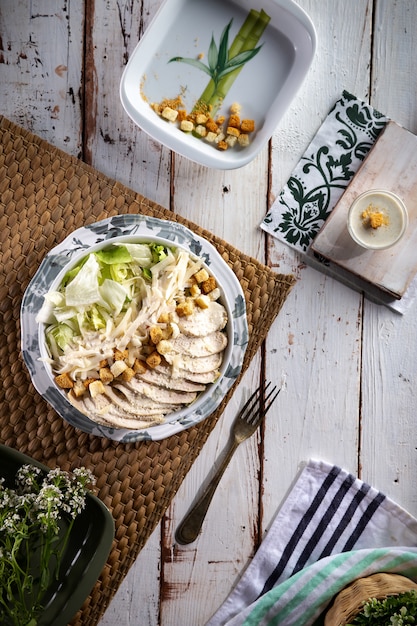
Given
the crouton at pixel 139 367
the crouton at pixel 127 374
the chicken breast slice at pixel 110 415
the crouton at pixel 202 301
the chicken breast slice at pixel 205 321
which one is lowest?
the chicken breast slice at pixel 110 415

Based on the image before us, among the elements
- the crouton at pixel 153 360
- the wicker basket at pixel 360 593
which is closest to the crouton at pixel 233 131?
the crouton at pixel 153 360

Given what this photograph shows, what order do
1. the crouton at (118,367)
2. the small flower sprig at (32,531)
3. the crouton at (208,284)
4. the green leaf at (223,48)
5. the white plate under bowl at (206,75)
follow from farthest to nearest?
the green leaf at (223,48), the white plate under bowl at (206,75), the crouton at (208,284), the crouton at (118,367), the small flower sprig at (32,531)

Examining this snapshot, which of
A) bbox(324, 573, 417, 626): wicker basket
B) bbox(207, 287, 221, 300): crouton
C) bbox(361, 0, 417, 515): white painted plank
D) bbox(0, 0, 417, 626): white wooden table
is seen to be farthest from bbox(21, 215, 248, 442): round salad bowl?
bbox(324, 573, 417, 626): wicker basket

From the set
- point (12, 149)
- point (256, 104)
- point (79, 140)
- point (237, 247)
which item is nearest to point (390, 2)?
point (256, 104)

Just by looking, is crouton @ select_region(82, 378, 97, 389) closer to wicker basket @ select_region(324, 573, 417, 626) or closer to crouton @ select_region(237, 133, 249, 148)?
crouton @ select_region(237, 133, 249, 148)

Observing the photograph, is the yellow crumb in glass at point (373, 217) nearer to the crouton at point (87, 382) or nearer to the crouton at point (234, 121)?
the crouton at point (234, 121)

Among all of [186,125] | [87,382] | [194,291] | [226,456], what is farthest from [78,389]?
[186,125]

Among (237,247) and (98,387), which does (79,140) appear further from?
(98,387)
